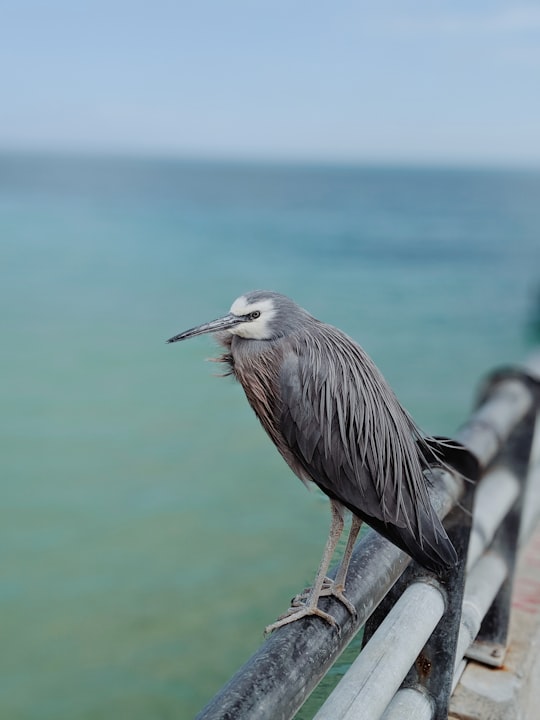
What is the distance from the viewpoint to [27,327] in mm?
20562

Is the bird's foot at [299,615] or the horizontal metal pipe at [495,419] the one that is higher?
the horizontal metal pipe at [495,419]

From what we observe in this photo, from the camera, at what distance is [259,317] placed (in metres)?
1.72

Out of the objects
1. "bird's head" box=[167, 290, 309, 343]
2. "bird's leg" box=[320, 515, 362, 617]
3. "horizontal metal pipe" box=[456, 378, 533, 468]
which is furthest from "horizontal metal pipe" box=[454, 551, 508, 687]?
"bird's head" box=[167, 290, 309, 343]

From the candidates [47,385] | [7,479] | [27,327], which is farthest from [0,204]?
[7,479]

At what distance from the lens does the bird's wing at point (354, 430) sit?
5.51ft

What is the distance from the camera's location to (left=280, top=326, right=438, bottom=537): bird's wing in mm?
1680

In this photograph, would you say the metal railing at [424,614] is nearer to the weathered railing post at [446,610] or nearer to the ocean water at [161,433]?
the weathered railing post at [446,610]

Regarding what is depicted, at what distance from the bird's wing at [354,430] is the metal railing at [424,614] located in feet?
0.39

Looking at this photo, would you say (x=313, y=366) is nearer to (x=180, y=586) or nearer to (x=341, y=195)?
(x=180, y=586)

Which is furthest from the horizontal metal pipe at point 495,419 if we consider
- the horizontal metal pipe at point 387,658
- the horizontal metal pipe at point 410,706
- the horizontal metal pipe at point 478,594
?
the horizontal metal pipe at point 410,706

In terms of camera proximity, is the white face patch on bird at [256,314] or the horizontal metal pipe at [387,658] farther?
the white face patch on bird at [256,314]

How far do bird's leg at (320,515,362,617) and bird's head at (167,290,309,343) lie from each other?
1.46ft

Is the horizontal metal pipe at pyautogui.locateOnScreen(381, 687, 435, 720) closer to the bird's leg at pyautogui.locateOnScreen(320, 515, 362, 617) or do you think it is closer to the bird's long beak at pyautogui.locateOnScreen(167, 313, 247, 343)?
the bird's leg at pyautogui.locateOnScreen(320, 515, 362, 617)

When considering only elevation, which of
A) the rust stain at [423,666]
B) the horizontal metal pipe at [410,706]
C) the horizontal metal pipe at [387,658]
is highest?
the horizontal metal pipe at [387,658]
